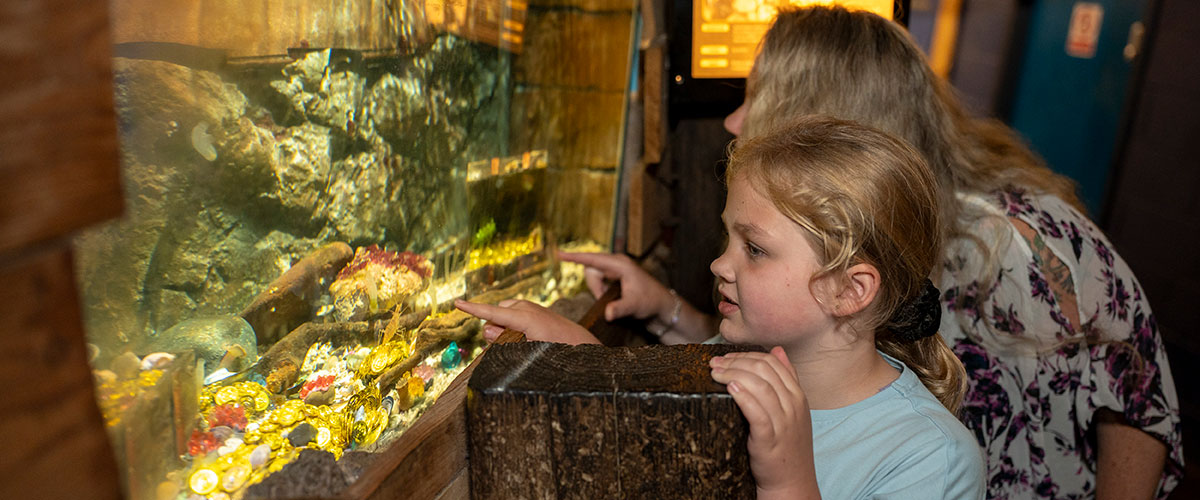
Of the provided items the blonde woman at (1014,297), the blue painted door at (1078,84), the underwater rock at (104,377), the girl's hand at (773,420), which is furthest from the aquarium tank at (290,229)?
the blue painted door at (1078,84)

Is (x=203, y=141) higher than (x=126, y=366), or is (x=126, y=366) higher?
(x=203, y=141)

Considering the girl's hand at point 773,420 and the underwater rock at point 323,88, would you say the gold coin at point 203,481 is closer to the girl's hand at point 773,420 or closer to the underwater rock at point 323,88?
the underwater rock at point 323,88

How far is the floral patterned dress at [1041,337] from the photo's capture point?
179 centimetres

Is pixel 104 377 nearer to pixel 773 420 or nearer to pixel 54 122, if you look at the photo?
pixel 54 122

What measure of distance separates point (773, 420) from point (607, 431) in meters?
0.21

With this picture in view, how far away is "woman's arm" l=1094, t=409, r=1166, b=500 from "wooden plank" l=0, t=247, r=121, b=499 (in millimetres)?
1979

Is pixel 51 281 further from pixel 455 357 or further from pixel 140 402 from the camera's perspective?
pixel 455 357

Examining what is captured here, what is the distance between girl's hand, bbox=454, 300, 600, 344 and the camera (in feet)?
5.05

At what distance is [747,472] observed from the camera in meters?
1.05

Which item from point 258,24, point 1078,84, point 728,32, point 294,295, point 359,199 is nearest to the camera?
point 258,24

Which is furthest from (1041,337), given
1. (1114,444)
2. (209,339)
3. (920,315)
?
(209,339)

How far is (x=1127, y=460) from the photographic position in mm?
1821

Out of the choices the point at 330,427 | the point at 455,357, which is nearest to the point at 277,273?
the point at 330,427

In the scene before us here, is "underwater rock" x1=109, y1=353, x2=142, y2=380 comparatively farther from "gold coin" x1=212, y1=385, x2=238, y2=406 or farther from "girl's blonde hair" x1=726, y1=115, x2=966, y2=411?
"girl's blonde hair" x1=726, y1=115, x2=966, y2=411
